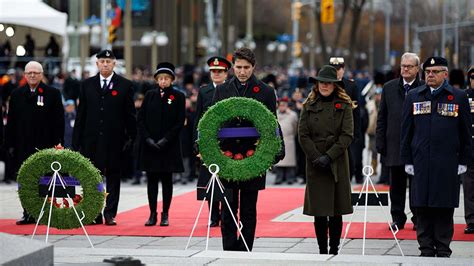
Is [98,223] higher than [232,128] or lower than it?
lower

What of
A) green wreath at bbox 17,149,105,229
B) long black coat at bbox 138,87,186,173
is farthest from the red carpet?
green wreath at bbox 17,149,105,229

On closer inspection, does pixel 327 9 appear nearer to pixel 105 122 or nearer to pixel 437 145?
pixel 105 122

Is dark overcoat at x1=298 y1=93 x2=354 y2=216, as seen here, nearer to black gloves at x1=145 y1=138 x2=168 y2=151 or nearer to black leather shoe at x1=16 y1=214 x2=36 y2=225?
black gloves at x1=145 y1=138 x2=168 y2=151

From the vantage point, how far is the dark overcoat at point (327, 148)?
11898mm

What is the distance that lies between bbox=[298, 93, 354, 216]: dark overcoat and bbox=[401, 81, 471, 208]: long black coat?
0.70 metres

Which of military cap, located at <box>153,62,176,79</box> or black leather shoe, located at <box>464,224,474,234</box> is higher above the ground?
military cap, located at <box>153,62,176,79</box>

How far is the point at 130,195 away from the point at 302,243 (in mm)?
7414

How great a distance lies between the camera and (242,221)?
12.2 m

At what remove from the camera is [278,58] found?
12738 cm

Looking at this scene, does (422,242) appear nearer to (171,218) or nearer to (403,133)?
(403,133)

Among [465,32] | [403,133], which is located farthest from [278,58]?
[403,133]

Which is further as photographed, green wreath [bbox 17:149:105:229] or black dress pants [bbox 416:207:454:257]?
green wreath [bbox 17:149:105:229]

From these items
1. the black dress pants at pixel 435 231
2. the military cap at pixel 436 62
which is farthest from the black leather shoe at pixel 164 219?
the military cap at pixel 436 62

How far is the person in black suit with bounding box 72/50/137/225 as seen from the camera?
15672 mm
